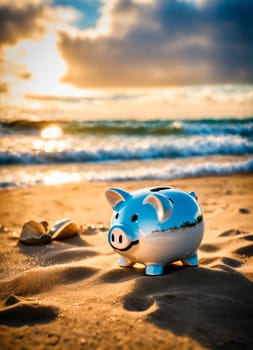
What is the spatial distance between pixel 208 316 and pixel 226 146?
1244 cm

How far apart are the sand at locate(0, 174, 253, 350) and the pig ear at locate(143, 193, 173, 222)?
54 cm

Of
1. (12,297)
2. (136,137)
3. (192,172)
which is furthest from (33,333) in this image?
(136,137)

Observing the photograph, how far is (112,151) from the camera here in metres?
13.2

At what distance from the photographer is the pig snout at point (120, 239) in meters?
3.29

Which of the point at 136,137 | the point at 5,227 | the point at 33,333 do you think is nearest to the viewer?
the point at 33,333

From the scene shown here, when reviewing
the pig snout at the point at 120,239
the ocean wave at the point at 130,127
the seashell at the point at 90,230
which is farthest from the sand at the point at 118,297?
the ocean wave at the point at 130,127

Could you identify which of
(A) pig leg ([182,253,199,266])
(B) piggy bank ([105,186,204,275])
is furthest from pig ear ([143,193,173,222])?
(A) pig leg ([182,253,199,266])

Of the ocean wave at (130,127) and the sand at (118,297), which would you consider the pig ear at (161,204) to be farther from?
the ocean wave at (130,127)

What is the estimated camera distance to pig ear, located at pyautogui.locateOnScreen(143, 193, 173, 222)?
319cm

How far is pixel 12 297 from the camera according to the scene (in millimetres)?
3039

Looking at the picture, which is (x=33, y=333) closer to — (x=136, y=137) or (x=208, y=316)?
(x=208, y=316)

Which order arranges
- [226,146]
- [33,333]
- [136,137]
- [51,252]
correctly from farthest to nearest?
[136,137], [226,146], [51,252], [33,333]

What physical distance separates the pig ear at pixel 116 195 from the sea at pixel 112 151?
5.04 meters

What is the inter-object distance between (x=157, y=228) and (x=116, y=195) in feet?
1.97
